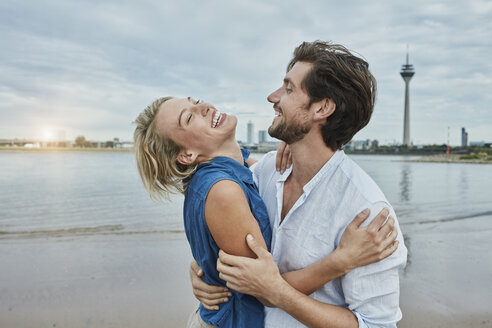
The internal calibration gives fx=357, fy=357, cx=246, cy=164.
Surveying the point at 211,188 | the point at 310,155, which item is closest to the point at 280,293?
the point at 211,188

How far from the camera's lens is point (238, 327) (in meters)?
2.01

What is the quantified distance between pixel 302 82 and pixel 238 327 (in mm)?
1497

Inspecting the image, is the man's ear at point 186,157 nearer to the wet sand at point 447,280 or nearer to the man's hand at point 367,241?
the man's hand at point 367,241

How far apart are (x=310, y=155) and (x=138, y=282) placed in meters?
3.94

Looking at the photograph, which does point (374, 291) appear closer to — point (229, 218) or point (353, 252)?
point (353, 252)

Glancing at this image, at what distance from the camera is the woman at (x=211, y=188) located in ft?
5.90

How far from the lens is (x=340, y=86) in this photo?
2145mm

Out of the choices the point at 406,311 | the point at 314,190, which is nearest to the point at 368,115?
the point at 314,190

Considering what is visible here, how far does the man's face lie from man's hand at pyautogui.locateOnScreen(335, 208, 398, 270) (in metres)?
0.68

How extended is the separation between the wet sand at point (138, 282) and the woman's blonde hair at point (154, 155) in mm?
2399

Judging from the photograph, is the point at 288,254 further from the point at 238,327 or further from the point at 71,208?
the point at 71,208

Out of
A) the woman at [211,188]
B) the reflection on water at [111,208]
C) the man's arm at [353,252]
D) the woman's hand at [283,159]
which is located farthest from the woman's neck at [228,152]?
the reflection on water at [111,208]

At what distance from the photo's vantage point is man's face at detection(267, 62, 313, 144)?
87.1 inches

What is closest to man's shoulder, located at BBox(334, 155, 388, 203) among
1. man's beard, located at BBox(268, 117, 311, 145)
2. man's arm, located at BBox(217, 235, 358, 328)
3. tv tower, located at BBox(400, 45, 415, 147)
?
man's beard, located at BBox(268, 117, 311, 145)
